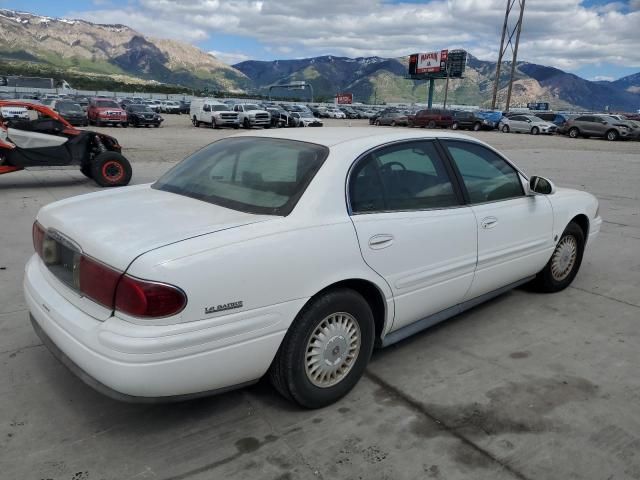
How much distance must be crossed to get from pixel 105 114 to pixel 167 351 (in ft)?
103

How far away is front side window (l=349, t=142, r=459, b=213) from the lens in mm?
3080

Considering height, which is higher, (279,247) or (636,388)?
(279,247)

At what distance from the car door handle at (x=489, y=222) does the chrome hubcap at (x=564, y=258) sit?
1205mm

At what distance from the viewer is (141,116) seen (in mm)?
32562

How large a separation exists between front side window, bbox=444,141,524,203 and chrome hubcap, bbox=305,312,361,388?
4.55 ft

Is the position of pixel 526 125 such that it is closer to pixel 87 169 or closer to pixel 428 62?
pixel 87 169

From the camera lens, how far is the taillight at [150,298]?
7.43 feet

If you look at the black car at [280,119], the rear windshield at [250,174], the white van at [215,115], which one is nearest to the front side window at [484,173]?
the rear windshield at [250,174]

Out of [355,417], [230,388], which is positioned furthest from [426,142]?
[230,388]

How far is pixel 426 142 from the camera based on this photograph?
3.61 m

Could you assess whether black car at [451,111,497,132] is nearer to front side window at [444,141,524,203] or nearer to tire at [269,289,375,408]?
front side window at [444,141,524,203]

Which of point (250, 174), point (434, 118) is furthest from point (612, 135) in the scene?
point (250, 174)

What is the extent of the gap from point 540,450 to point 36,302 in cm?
276

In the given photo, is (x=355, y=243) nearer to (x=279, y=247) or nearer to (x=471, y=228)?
(x=279, y=247)
